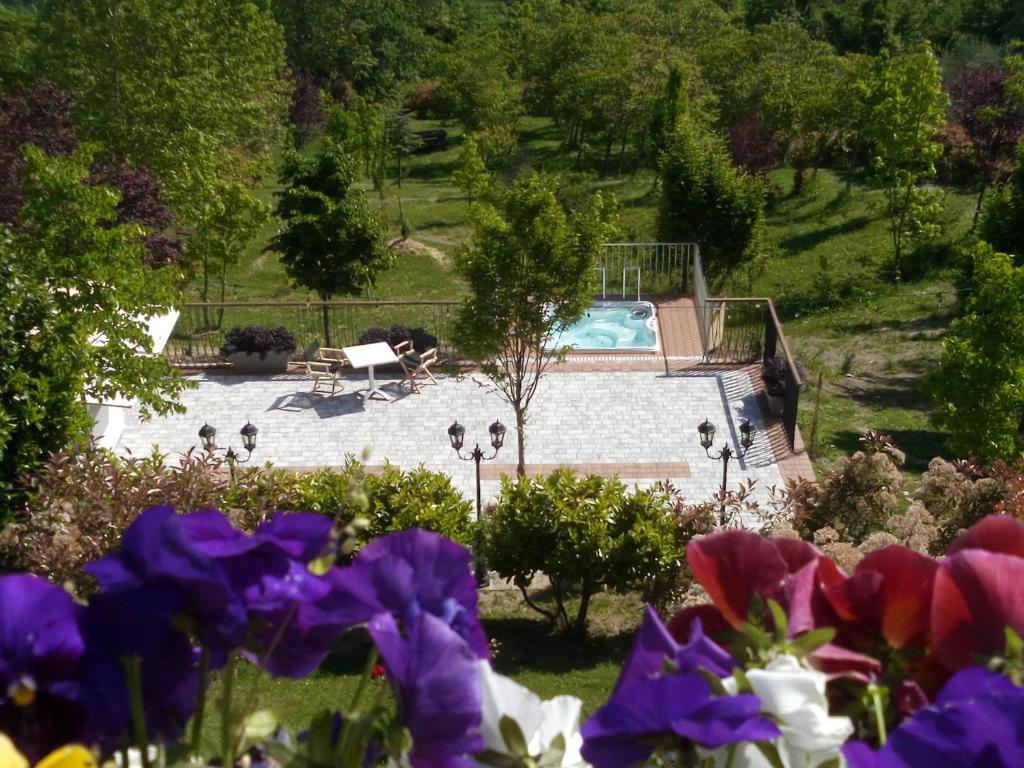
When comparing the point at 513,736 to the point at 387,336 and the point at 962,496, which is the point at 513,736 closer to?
the point at 962,496

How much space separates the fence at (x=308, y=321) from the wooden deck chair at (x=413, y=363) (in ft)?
2.30

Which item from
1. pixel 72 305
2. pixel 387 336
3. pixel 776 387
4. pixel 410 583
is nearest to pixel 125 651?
pixel 410 583

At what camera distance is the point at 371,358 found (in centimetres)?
1608

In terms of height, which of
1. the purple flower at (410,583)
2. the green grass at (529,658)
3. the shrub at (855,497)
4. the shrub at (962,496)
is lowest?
the green grass at (529,658)

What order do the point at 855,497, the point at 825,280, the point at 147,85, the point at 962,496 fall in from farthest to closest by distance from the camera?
the point at 825,280
the point at 147,85
the point at 855,497
the point at 962,496

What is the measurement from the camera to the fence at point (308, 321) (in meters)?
17.7

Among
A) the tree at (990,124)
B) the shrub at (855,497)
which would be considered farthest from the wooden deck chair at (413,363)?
the tree at (990,124)

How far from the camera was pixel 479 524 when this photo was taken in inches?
408

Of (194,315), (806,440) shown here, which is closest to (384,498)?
(806,440)

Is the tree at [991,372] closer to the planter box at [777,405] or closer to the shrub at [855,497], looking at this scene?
the planter box at [777,405]

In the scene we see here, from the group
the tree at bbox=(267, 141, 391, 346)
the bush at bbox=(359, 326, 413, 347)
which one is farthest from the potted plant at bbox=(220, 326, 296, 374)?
the tree at bbox=(267, 141, 391, 346)

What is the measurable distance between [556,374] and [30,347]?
8.72 m

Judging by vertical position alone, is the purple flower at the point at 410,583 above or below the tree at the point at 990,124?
above

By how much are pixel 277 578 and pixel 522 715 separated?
0.25m
